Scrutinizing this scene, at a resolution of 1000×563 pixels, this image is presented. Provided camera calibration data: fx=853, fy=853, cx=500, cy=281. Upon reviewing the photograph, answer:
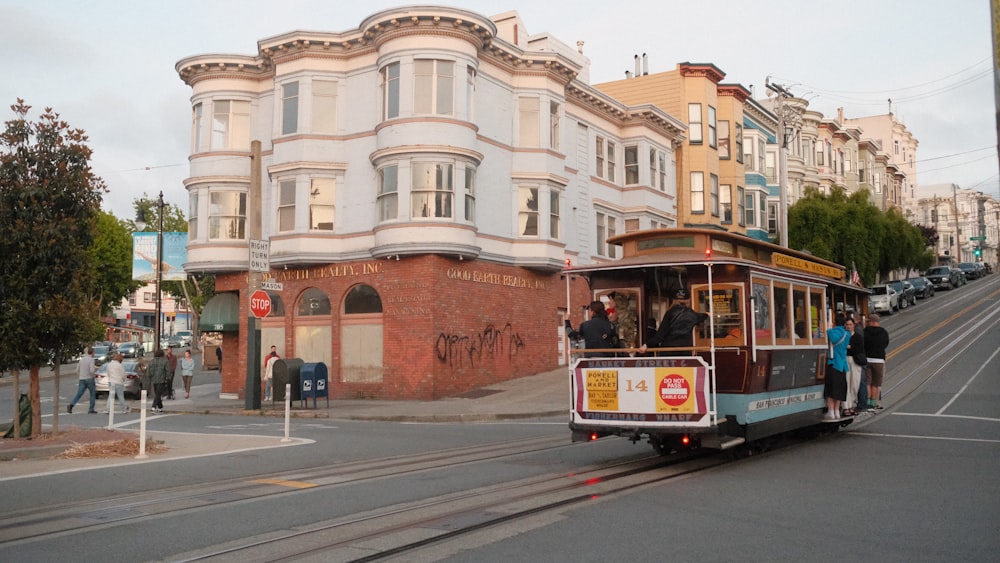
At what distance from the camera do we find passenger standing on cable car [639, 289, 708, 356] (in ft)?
35.3

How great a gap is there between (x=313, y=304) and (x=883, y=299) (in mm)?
34179

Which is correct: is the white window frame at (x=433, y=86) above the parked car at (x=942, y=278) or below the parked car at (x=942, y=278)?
above

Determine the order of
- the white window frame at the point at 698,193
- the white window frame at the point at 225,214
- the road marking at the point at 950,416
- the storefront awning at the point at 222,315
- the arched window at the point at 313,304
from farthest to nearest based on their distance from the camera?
the white window frame at the point at 698,193 → the storefront awning at the point at 222,315 → the white window frame at the point at 225,214 → the arched window at the point at 313,304 → the road marking at the point at 950,416

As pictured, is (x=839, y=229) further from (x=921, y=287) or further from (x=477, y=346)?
(x=477, y=346)

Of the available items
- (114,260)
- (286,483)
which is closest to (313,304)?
(286,483)

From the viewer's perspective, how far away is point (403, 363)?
26031mm

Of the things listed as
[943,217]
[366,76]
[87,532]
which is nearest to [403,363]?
[366,76]

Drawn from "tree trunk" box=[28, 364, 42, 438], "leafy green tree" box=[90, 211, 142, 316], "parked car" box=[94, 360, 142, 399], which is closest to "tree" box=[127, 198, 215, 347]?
"leafy green tree" box=[90, 211, 142, 316]

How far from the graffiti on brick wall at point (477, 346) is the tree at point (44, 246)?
1279 centimetres

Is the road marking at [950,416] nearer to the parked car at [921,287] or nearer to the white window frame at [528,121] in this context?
the white window frame at [528,121]

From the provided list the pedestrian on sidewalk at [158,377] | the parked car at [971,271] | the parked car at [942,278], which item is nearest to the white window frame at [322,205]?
the pedestrian on sidewalk at [158,377]

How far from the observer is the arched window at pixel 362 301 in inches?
1077

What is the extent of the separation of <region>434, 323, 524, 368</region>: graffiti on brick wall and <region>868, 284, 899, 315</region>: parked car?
27046mm

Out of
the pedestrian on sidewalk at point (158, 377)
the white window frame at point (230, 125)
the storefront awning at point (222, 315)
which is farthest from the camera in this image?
the storefront awning at point (222, 315)
